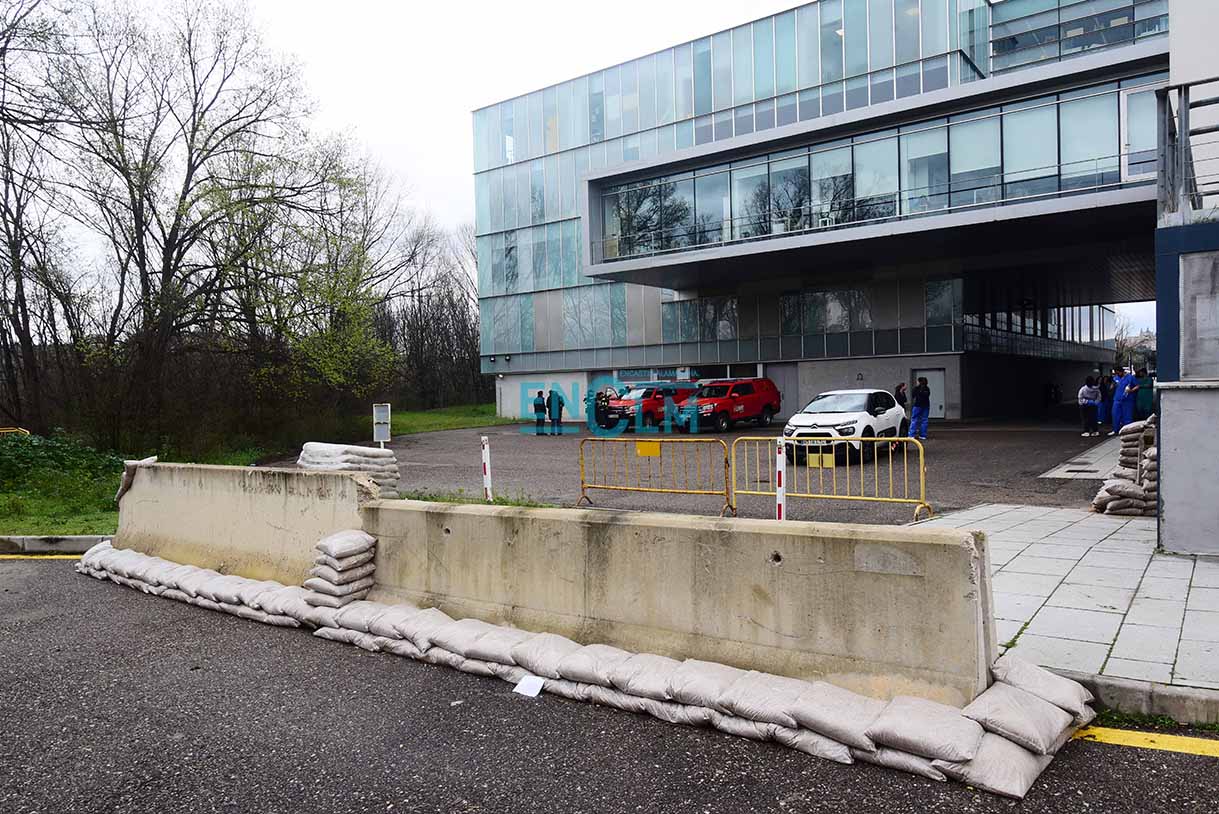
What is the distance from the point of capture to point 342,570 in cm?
598

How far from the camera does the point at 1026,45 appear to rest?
28.7 m

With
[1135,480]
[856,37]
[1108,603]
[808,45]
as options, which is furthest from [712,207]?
[1108,603]

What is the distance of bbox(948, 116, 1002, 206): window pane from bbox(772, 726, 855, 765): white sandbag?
25.7 metres

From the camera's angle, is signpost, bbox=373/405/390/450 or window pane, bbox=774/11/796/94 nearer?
signpost, bbox=373/405/390/450

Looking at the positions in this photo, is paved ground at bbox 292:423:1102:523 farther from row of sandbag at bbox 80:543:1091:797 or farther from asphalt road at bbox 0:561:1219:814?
asphalt road at bbox 0:561:1219:814

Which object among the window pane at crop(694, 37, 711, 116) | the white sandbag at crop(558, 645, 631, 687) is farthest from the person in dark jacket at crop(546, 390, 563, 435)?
the white sandbag at crop(558, 645, 631, 687)

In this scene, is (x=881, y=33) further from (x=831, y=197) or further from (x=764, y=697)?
(x=764, y=697)

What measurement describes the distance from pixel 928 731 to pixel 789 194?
28.3 meters

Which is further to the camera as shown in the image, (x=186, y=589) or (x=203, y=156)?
(x=203, y=156)

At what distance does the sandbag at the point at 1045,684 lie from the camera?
12.6ft

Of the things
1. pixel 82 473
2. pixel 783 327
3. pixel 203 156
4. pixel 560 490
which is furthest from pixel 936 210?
pixel 82 473

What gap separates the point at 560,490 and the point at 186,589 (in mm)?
8249

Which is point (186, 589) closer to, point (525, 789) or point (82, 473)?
point (525, 789)

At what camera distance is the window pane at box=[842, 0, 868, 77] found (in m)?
32.1
